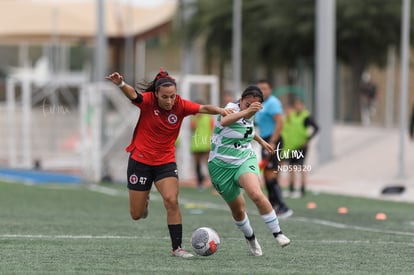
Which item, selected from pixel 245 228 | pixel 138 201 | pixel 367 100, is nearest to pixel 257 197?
pixel 245 228

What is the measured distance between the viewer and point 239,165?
12258 mm

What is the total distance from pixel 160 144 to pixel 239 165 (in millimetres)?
891

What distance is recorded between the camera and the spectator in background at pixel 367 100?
4638 cm

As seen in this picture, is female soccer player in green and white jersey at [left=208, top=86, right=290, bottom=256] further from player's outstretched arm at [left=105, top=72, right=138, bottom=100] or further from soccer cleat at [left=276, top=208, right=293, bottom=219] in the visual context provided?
soccer cleat at [left=276, top=208, right=293, bottom=219]

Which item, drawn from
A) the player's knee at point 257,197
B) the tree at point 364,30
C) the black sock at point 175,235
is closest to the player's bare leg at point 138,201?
the black sock at point 175,235

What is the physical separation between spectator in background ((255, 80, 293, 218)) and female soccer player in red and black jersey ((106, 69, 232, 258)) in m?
5.55

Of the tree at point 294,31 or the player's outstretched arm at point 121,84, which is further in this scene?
the tree at point 294,31

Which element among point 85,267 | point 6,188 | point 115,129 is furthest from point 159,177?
point 115,129

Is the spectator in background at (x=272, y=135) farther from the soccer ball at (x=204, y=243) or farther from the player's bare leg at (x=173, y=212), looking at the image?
the soccer ball at (x=204, y=243)

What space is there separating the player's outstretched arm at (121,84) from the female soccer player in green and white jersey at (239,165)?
1034mm

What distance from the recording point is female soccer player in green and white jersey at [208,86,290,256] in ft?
39.5

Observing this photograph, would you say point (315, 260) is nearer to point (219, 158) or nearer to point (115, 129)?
point (219, 158)

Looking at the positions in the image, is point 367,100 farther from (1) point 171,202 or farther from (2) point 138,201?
(1) point 171,202

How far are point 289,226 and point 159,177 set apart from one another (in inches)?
179
